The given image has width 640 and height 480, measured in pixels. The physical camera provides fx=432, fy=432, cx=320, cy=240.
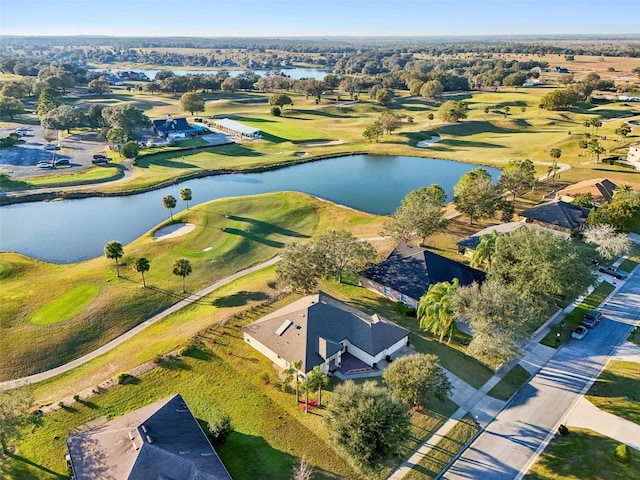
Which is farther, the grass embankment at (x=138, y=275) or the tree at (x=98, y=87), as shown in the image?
the tree at (x=98, y=87)

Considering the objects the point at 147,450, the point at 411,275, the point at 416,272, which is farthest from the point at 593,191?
the point at 147,450

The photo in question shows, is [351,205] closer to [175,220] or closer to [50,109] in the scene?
[175,220]

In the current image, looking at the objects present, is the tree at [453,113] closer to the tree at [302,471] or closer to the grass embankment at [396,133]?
the grass embankment at [396,133]

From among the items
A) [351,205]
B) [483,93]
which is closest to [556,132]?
[483,93]

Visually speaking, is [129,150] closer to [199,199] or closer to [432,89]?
[199,199]

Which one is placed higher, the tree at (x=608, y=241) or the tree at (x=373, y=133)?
the tree at (x=373, y=133)

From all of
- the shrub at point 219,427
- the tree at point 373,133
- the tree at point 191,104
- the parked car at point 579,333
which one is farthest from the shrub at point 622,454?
the tree at point 191,104
